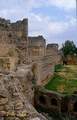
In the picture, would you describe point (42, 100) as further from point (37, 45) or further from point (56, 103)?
point (37, 45)

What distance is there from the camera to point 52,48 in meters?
40.2

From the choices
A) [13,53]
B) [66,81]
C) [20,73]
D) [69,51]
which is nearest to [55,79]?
[66,81]

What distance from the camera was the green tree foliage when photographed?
6084 cm

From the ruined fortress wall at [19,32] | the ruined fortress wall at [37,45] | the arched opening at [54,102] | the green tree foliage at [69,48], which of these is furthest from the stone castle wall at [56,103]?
the green tree foliage at [69,48]

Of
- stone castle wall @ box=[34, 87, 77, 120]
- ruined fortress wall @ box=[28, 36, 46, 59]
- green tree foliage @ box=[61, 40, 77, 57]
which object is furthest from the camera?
green tree foliage @ box=[61, 40, 77, 57]

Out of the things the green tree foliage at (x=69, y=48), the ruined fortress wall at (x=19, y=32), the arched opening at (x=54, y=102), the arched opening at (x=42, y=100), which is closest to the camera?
the arched opening at (x=54, y=102)

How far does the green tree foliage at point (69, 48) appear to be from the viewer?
60844 millimetres

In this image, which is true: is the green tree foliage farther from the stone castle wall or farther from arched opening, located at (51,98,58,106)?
arched opening, located at (51,98,58,106)

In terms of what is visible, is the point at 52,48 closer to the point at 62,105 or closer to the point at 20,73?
the point at 62,105

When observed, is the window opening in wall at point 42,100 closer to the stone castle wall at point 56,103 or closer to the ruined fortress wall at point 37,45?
the stone castle wall at point 56,103

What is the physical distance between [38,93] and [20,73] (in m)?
6.66

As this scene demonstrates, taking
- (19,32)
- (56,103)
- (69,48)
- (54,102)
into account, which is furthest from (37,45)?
(69,48)

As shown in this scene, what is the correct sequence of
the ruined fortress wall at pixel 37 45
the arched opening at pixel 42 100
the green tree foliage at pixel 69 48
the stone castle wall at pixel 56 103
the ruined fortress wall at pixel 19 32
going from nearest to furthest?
the stone castle wall at pixel 56 103, the arched opening at pixel 42 100, the ruined fortress wall at pixel 19 32, the ruined fortress wall at pixel 37 45, the green tree foliage at pixel 69 48

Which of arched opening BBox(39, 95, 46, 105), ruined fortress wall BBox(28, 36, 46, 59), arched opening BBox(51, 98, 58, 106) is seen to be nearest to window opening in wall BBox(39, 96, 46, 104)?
arched opening BBox(39, 95, 46, 105)
